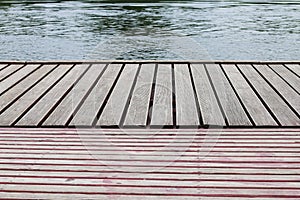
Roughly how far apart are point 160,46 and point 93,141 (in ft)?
22.7

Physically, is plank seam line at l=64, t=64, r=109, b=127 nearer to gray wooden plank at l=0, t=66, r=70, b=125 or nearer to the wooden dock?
the wooden dock

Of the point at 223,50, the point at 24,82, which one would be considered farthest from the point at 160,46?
the point at 24,82

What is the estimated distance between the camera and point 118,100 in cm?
276

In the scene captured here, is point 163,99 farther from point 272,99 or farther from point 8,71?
point 8,71

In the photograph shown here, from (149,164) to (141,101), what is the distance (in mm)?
957

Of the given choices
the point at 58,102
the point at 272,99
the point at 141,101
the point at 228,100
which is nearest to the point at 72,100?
the point at 58,102

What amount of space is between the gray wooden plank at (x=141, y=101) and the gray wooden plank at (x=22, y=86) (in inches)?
27.6

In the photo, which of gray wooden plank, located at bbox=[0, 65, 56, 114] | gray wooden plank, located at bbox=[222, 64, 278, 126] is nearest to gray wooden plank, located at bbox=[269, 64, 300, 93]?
gray wooden plank, located at bbox=[222, 64, 278, 126]

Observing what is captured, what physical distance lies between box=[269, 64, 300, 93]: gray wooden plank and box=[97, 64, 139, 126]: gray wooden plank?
1.05m

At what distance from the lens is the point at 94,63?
3.79 metres

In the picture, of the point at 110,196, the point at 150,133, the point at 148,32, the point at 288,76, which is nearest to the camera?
the point at 110,196

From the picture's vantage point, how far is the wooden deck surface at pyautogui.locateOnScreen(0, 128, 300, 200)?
1588mm

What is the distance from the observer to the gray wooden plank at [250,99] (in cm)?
241

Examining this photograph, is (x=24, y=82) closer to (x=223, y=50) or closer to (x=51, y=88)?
(x=51, y=88)
